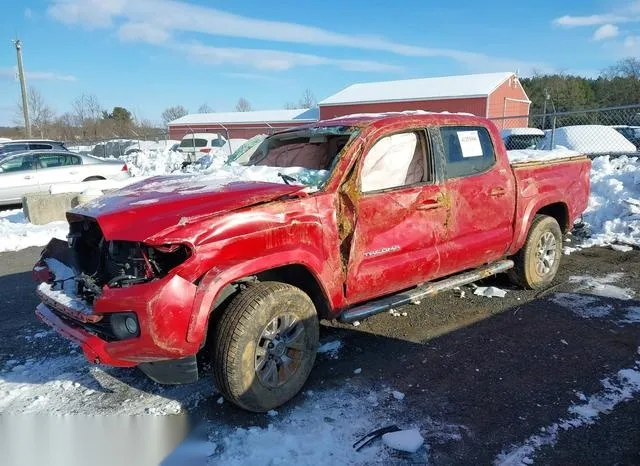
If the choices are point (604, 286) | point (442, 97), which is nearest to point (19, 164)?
point (604, 286)

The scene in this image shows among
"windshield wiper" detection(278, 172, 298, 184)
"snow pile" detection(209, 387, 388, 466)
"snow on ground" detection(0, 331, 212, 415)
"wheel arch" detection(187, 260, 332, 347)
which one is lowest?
"snow pile" detection(209, 387, 388, 466)

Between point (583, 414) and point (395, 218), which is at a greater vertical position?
point (395, 218)

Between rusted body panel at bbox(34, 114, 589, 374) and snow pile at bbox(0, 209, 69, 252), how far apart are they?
5.79 meters

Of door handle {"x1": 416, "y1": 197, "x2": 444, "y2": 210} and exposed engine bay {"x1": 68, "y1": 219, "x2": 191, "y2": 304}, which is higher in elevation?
door handle {"x1": 416, "y1": 197, "x2": 444, "y2": 210}

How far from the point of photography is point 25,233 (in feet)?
31.2

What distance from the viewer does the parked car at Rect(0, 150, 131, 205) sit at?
12.8 m

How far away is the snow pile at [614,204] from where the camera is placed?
7.98 meters

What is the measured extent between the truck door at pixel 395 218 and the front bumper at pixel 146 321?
1.31 m

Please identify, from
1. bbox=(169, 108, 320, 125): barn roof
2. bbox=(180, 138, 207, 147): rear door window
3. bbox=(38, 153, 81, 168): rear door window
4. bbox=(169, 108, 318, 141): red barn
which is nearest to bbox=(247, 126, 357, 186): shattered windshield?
bbox=(38, 153, 81, 168): rear door window

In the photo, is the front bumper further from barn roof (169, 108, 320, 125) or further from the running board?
barn roof (169, 108, 320, 125)

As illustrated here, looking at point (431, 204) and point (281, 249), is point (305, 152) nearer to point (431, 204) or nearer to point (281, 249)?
point (431, 204)

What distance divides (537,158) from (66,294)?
4886 mm

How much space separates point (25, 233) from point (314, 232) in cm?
800

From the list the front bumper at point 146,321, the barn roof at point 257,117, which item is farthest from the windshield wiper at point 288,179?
the barn roof at point 257,117
